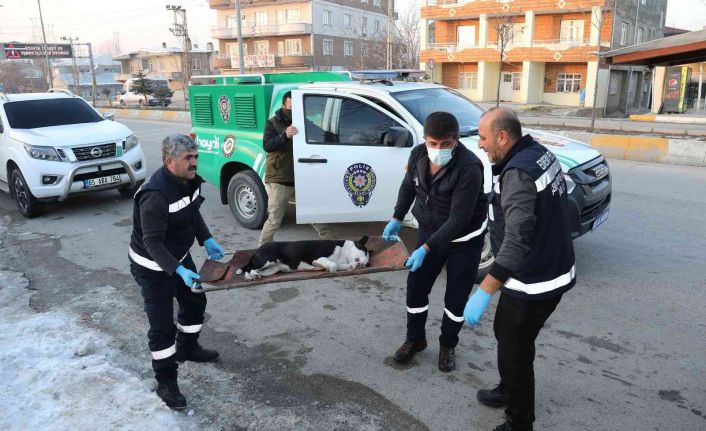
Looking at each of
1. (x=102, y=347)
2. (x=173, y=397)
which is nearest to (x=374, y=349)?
(x=173, y=397)

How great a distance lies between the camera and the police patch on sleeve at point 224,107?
7096mm

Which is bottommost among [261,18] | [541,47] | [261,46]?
[541,47]

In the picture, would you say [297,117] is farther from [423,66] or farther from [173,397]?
[423,66]

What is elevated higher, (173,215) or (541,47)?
(541,47)

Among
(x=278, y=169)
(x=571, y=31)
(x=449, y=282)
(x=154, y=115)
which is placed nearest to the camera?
(x=449, y=282)

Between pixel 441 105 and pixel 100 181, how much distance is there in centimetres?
526

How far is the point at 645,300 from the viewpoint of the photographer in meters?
4.64

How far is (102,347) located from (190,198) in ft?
4.97

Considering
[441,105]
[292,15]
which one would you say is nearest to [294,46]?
[292,15]

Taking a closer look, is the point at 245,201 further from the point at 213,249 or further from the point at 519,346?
the point at 519,346

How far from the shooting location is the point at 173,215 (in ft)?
10.6

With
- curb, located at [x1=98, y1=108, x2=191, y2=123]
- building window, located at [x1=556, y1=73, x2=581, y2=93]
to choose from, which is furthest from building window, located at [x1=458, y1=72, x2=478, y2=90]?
curb, located at [x1=98, y1=108, x2=191, y2=123]

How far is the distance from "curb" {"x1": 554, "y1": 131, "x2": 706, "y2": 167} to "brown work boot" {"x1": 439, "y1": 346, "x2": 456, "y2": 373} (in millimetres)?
9783

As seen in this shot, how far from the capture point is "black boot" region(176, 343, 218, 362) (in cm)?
377
